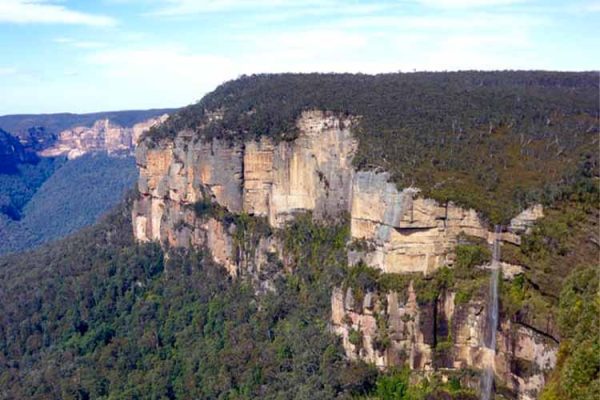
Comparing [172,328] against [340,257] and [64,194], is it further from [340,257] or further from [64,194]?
[64,194]

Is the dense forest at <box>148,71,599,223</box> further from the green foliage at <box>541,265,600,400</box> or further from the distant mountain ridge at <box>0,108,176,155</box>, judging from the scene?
the distant mountain ridge at <box>0,108,176,155</box>

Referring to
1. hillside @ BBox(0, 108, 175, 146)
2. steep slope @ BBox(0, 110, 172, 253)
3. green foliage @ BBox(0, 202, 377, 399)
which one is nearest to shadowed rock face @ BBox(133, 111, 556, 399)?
green foliage @ BBox(0, 202, 377, 399)

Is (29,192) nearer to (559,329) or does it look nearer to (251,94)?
(251,94)

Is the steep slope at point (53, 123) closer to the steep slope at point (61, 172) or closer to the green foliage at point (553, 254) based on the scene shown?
the steep slope at point (61, 172)

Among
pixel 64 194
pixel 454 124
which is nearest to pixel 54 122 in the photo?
pixel 64 194

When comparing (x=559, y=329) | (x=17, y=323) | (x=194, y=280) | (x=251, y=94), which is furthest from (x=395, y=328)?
(x=17, y=323)

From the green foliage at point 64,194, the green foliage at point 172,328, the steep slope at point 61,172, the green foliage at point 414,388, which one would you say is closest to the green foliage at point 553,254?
the green foliage at point 414,388
